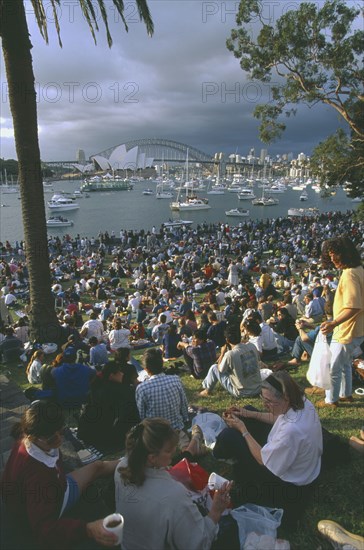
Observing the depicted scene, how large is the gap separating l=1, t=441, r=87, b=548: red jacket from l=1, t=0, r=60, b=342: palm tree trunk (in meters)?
6.22

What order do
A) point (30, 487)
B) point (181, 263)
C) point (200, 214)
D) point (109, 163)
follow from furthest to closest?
point (109, 163)
point (200, 214)
point (181, 263)
point (30, 487)

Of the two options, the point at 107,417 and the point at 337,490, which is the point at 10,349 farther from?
the point at 337,490

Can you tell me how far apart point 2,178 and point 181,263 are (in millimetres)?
142735

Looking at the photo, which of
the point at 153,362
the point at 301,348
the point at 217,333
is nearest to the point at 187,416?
the point at 153,362

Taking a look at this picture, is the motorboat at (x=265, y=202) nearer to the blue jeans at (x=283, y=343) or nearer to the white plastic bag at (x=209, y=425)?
the blue jeans at (x=283, y=343)

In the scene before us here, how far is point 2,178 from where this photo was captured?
14112cm

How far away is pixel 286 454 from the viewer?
2578 mm

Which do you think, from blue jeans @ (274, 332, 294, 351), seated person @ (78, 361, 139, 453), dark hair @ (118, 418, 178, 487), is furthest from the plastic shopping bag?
blue jeans @ (274, 332, 294, 351)

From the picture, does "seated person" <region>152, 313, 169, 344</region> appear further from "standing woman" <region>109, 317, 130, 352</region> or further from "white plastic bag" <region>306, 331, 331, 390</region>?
"white plastic bag" <region>306, 331, 331, 390</region>

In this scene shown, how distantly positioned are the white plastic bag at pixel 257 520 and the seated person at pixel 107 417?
59.0 inches

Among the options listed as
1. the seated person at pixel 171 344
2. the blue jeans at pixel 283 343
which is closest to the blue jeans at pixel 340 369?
the blue jeans at pixel 283 343

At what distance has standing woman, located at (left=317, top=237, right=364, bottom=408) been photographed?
12.1ft

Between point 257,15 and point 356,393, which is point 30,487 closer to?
point 356,393

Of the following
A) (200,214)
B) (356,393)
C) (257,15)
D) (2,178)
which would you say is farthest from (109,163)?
(356,393)
